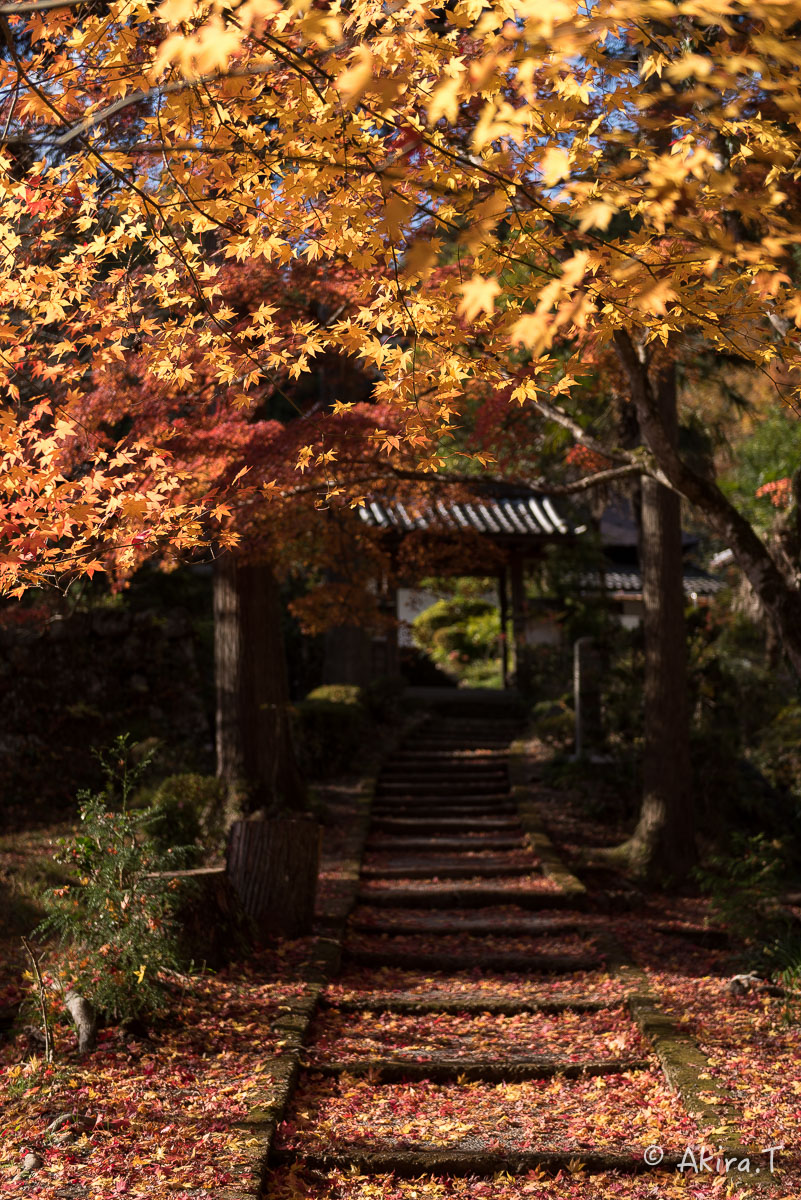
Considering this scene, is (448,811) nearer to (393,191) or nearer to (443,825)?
(443,825)

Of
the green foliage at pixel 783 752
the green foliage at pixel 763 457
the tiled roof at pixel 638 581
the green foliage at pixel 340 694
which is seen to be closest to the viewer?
the green foliage at pixel 783 752

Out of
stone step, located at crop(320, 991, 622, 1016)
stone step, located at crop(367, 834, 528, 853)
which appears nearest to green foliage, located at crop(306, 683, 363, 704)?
stone step, located at crop(367, 834, 528, 853)

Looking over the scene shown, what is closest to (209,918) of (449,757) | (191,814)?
(191,814)

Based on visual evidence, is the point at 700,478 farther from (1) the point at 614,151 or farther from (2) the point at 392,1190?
(2) the point at 392,1190

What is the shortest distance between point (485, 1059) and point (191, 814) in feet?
14.7

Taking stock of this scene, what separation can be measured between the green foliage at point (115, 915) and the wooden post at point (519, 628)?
12441 mm

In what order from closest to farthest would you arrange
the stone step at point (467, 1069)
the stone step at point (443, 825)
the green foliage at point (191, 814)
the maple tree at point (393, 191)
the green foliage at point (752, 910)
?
the maple tree at point (393, 191) → the stone step at point (467, 1069) → the green foliage at point (752, 910) → the green foliage at point (191, 814) → the stone step at point (443, 825)

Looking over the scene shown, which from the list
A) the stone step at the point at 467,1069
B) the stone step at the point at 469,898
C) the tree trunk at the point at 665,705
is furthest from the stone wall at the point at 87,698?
the stone step at the point at 467,1069

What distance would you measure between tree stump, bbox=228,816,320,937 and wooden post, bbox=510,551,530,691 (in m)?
10.6

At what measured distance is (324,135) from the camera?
10.3ft

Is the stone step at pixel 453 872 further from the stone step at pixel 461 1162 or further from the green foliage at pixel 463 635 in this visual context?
the green foliage at pixel 463 635

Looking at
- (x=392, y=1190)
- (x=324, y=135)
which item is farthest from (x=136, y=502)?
(x=392, y=1190)

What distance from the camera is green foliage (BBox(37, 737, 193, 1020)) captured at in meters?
5.00

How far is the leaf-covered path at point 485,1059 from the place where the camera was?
4023 millimetres
